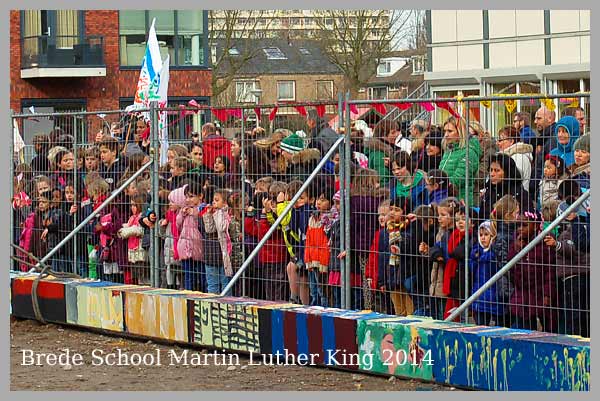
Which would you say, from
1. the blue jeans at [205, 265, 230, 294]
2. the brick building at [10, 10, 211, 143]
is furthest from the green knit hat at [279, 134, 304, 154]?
the brick building at [10, 10, 211, 143]

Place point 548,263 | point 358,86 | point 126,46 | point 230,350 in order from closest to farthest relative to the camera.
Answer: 1. point 548,263
2. point 230,350
3. point 126,46
4. point 358,86

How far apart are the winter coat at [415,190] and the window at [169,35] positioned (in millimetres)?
36644

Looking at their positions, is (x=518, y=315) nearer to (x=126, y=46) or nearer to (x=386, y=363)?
(x=386, y=363)

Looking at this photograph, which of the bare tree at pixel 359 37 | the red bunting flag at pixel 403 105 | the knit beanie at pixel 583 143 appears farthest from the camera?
the bare tree at pixel 359 37

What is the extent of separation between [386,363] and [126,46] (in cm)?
3887

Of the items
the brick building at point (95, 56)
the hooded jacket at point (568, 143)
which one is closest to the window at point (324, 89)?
the brick building at point (95, 56)

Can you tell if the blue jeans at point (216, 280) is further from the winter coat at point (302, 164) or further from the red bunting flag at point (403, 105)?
the red bunting flag at point (403, 105)

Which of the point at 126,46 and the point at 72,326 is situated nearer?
the point at 72,326

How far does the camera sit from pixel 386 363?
10.8 meters

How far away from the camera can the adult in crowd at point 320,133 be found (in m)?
12.2

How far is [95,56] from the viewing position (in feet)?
156

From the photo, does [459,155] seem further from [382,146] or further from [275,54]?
[275,54]

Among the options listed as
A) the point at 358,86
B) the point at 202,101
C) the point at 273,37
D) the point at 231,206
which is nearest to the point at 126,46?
the point at 202,101

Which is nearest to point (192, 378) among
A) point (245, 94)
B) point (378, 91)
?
point (245, 94)
